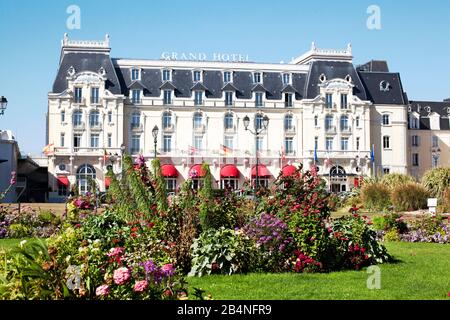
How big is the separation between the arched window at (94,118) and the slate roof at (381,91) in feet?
86.8

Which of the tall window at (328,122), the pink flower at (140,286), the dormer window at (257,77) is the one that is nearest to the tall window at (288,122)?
the tall window at (328,122)

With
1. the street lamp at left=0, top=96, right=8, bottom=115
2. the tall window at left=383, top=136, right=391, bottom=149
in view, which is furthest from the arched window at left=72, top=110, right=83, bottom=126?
the street lamp at left=0, top=96, right=8, bottom=115

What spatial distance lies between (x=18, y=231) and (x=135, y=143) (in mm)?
42947

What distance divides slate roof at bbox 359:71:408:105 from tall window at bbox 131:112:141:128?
22679 millimetres

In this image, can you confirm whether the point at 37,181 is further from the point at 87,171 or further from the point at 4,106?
the point at 4,106

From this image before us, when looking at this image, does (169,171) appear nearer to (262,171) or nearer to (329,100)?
(262,171)

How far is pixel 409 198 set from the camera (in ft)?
105

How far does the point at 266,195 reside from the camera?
1592 cm

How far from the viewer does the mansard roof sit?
203 feet

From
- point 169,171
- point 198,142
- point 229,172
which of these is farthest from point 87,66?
point 229,172

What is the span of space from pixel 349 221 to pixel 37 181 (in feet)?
170

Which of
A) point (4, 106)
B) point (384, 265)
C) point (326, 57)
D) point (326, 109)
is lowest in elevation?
point (384, 265)

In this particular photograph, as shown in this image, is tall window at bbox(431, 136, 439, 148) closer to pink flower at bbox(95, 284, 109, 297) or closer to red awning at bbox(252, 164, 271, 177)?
red awning at bbox(252, 164, 271, 177)
